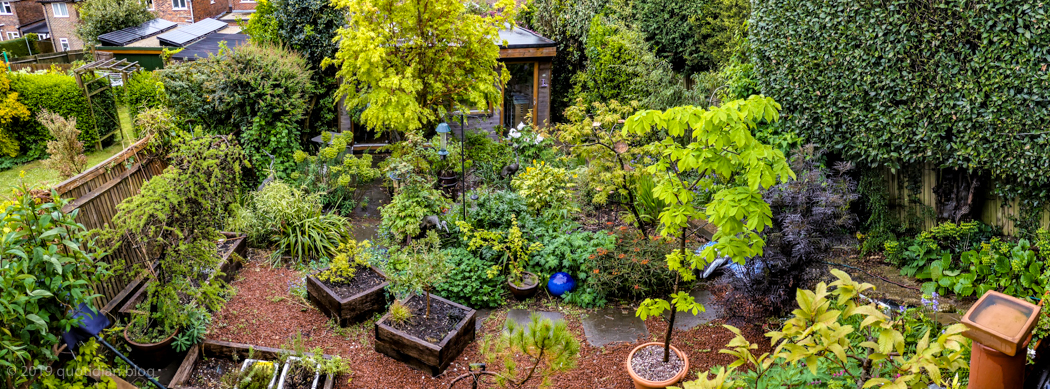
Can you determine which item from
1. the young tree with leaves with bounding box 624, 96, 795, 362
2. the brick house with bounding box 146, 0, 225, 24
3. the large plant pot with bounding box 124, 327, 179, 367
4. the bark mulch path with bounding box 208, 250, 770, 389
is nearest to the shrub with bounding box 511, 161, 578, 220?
the bark mulch path with bounding box 208, 250, 770, 389

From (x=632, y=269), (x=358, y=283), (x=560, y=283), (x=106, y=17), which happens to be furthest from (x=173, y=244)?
(x=106, y=17)

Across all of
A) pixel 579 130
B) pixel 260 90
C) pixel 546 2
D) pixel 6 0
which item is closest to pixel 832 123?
pixel 579 130

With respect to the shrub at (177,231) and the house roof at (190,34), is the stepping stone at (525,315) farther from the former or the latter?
the house roof at (190,34)

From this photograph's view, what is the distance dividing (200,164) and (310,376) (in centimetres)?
206

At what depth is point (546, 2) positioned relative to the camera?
14023 millimetres

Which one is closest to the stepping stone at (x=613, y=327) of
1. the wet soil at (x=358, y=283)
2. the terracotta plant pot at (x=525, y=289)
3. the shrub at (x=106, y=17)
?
the terracotta plant pot at (x=525, y=289)

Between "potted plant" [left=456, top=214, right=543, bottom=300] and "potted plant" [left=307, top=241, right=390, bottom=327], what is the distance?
3.52 ft

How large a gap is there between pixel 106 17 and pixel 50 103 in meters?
10.5

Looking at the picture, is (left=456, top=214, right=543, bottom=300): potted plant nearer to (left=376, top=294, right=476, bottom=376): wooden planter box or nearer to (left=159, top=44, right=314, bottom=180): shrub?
(left=376, top=294, right=476, bottom=376): wooden planter box

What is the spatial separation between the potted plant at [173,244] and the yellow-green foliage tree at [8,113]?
8.57 metres

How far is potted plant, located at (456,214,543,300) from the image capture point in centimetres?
602

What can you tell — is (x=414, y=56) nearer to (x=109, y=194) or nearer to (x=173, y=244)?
(x=109, y=194)

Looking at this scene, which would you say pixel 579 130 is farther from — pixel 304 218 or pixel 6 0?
pixel 6 0

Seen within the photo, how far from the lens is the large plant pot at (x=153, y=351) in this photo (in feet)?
15.1
